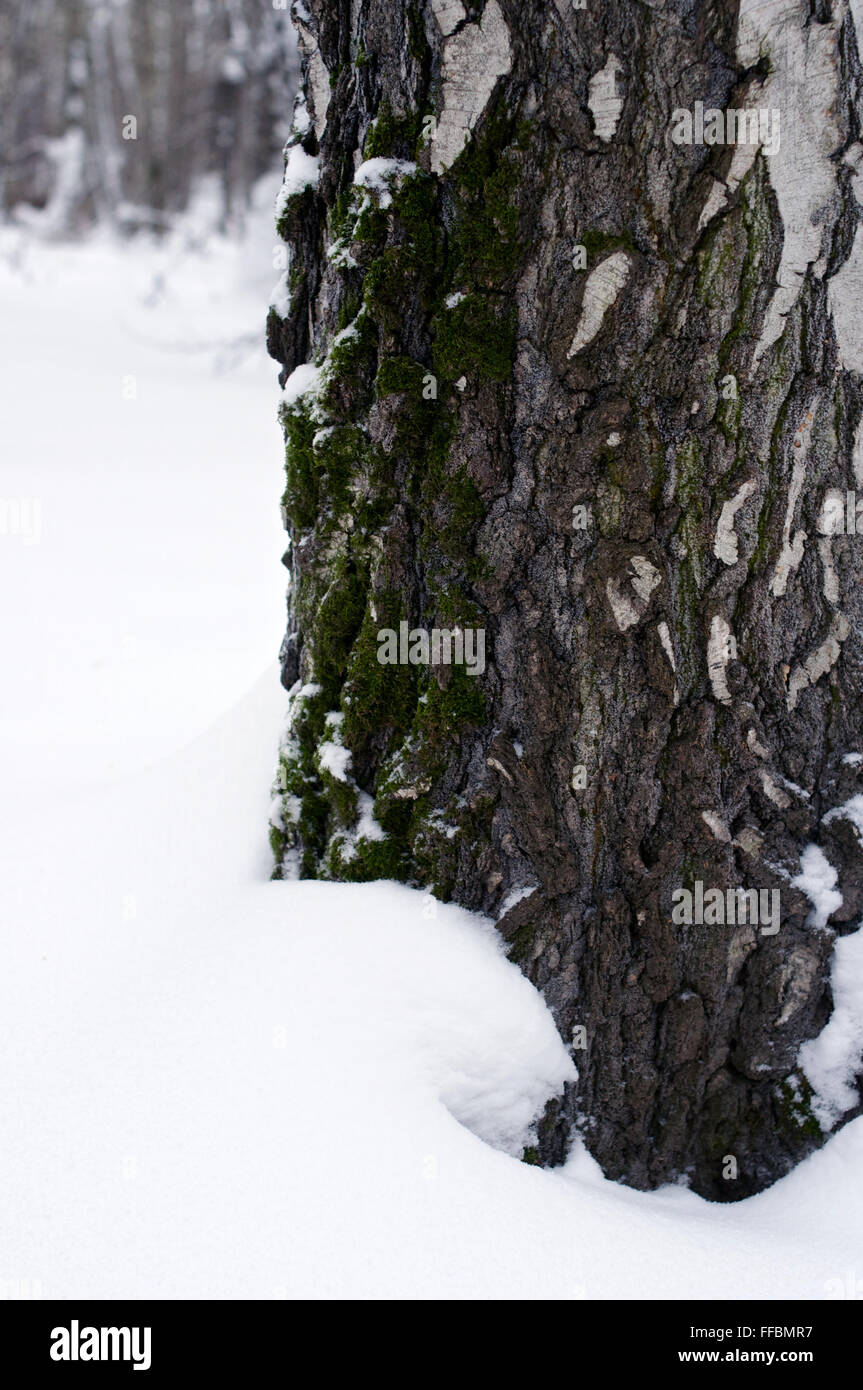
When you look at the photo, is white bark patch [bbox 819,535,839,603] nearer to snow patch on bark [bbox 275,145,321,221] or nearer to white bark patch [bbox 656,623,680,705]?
white bark patch [bbox 656,623,680,705]

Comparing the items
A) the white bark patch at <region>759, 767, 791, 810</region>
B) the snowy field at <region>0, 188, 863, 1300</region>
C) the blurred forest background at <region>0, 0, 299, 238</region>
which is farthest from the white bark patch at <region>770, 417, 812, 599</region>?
the blurred forest background at <region>0, 0, 299, 238</region>

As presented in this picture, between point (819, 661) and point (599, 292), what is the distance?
0.75m

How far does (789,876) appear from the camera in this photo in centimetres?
166

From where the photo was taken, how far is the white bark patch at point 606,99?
1.36 m

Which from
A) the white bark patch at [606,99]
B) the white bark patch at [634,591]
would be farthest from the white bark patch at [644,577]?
the white bark patch at [606,99]

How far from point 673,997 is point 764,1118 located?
32 cm

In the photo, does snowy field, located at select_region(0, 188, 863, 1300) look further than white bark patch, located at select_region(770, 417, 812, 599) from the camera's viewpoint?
No

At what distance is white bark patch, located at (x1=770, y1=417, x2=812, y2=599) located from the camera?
1.53m

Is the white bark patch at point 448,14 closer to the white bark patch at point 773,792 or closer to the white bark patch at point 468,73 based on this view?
the white bark patch at point 468,73

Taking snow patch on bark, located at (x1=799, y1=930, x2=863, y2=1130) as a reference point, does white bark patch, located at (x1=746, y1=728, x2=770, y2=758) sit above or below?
above

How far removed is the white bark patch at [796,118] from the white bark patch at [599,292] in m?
0.25

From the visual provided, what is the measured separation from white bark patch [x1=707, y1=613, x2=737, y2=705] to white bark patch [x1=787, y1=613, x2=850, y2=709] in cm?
13

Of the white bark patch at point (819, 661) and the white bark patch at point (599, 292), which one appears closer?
the white bark patch at point (599, 292)

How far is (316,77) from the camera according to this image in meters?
1.68
